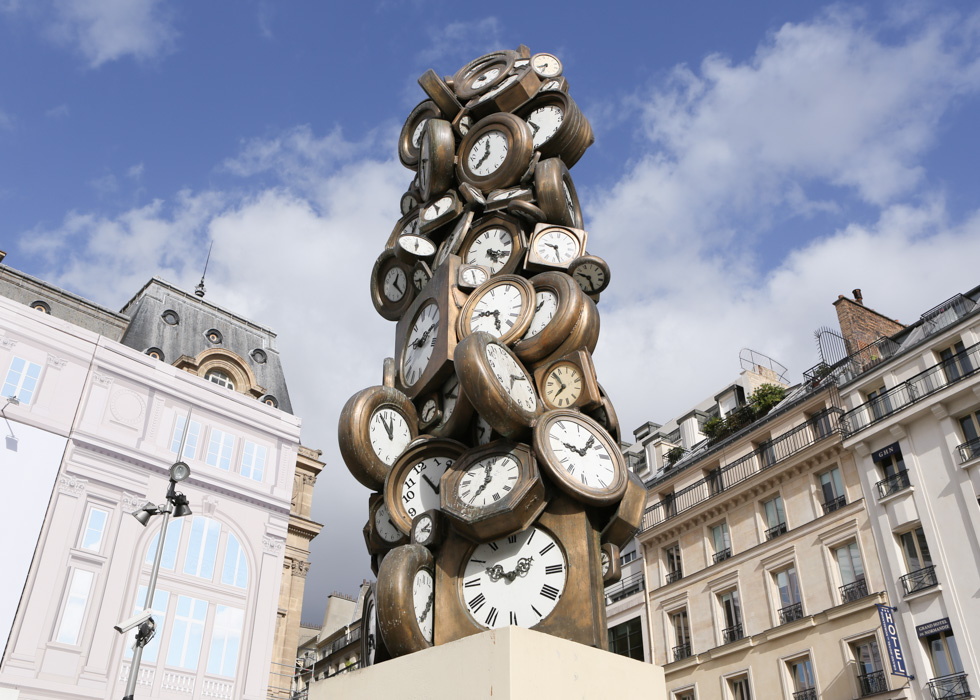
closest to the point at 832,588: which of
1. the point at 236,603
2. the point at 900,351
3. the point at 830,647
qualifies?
the point at 830,647

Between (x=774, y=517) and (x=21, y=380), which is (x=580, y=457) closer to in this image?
(x=21, y=380)

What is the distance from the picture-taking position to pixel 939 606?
85.3 ft

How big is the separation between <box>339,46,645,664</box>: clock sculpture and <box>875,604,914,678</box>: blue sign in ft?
69.9

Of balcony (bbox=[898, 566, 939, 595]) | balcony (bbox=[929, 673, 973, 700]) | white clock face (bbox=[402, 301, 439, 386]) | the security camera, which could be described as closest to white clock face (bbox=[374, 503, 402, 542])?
white clock face (bbox=[402, 301, 439, 386])

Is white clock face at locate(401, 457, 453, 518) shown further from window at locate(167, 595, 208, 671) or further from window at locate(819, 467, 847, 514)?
window at locate(819, 467, 847, 514)

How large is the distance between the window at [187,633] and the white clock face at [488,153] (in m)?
20.8

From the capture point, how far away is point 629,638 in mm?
37094

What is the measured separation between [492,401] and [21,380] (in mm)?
23825

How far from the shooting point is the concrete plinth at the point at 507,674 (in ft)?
19.0

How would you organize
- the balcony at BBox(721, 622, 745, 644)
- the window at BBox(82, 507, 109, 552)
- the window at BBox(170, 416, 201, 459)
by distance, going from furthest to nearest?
the balcony at BBox(721, 622, 745, 644) → the window at BBox(170, 416, 201, 459) → the window at BBox(82, 507, 109, 552)

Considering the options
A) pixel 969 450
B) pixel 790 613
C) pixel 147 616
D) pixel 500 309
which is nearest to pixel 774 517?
pixel 790 613

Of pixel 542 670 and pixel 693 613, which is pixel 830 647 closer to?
pixel 693 613

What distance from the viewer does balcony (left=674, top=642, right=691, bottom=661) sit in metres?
33.6

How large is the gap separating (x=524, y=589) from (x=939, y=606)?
2395 cm
